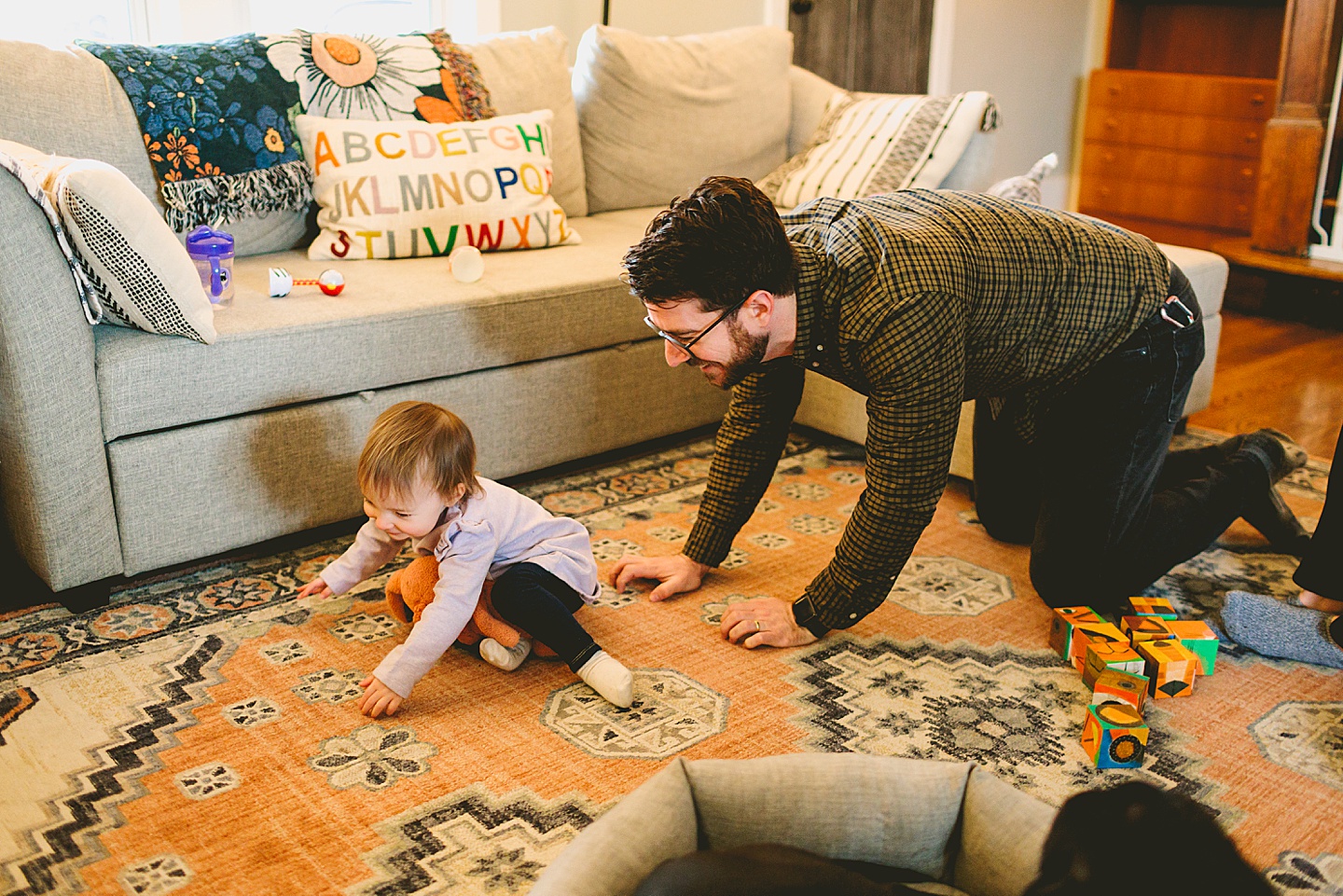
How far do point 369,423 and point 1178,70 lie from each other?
4612 millimetres

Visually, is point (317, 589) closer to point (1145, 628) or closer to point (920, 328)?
point (920, 328)

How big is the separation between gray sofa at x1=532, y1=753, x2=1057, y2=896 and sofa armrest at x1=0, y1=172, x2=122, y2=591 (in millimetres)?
1182

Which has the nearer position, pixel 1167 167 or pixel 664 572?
pixel 664 572

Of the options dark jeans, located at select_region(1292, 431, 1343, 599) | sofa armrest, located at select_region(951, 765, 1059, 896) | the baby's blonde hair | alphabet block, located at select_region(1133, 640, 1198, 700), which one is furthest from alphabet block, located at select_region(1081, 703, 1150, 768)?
the baby's blonde hair

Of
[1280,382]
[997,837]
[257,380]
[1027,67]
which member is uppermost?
[1027,67]

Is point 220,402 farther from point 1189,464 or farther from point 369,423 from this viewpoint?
point 1189,464

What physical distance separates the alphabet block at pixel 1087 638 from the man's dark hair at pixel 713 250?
74 cm

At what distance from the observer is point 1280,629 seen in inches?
72.4

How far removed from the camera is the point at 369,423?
219cm

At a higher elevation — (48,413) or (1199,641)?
(48,413)

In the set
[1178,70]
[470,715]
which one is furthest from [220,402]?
[1178,70]

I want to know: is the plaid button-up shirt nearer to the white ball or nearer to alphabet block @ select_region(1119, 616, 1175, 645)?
alphabet block @ select_region(1119, 616, 1175, 645)

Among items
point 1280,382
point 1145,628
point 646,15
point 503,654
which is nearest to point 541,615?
point 503,654

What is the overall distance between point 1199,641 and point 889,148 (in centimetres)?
166
